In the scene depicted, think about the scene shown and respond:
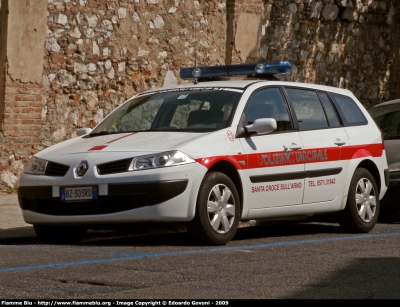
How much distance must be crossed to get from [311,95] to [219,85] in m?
1.26

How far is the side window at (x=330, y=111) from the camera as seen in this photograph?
10898 millimetres

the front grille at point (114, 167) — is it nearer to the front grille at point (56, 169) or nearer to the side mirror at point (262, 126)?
the front grille at point (56, 169)

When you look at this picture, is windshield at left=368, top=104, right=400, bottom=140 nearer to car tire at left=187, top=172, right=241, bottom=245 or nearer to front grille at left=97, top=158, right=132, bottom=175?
car tire at left=187, top=172, right=241, bottom=245

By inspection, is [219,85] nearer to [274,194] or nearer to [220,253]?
[274,194]

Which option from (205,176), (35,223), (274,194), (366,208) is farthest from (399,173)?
(35,223)

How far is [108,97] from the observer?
50.4 ft

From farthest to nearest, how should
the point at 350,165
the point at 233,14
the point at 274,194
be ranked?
the point at 233,14, the point at 350,165, the point at 274,194

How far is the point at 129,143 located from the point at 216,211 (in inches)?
40.8

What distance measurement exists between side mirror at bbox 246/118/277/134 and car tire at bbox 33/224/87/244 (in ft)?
6.34

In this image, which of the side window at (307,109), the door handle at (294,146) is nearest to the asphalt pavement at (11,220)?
the door handle at (294,146)

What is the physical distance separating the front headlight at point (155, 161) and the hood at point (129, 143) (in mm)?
55

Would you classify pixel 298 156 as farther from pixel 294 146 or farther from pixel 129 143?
pixel 129 143

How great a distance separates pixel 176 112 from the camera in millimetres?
10000

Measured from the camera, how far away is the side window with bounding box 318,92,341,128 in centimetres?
1090
